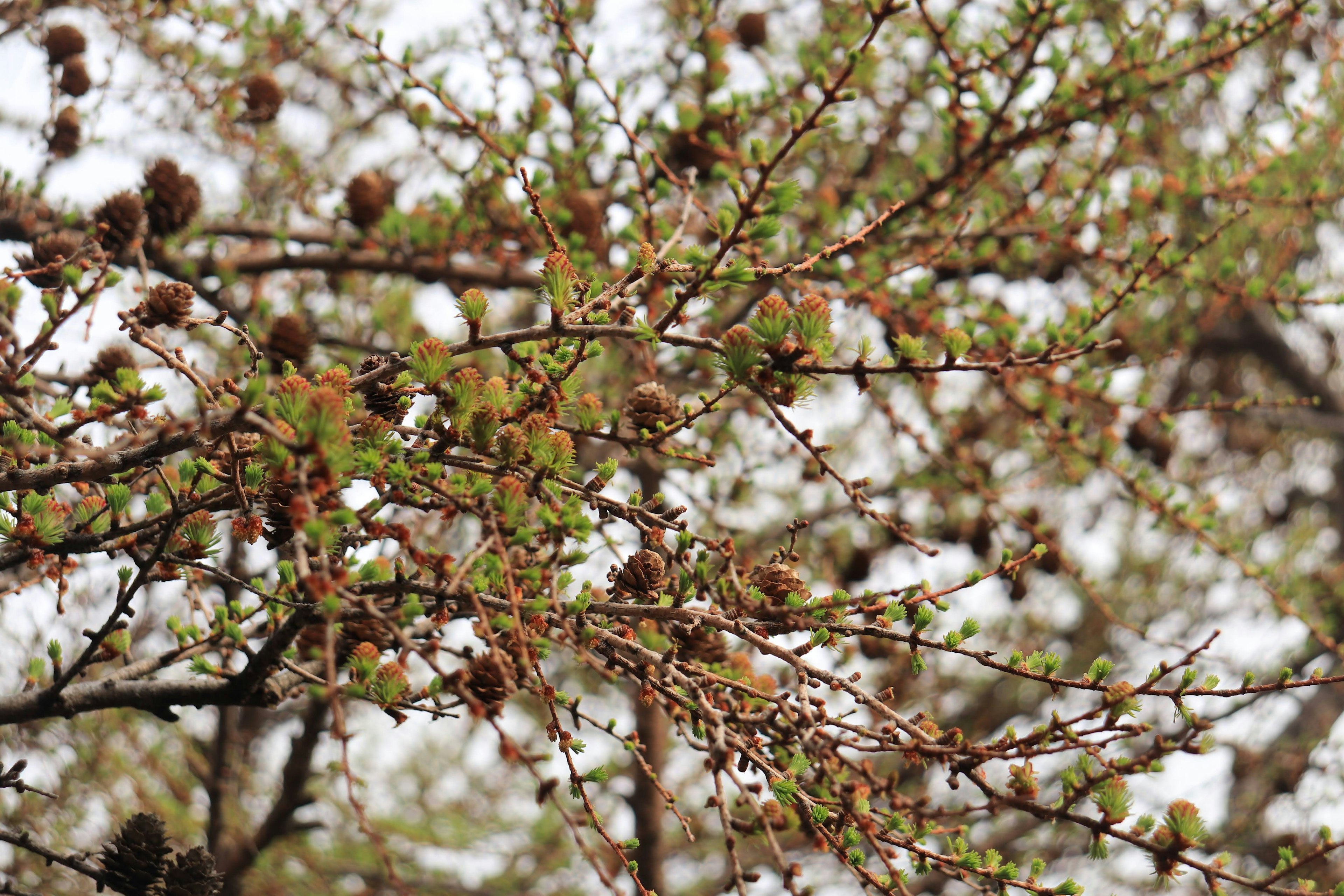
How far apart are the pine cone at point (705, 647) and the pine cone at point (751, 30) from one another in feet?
10.4

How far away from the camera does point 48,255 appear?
2.59 metres

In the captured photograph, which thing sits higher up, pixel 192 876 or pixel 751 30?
pixel 751 30

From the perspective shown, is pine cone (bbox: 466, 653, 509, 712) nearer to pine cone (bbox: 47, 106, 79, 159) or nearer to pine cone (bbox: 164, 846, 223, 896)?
pine cone (bbox: 164, 846, 223, 896)

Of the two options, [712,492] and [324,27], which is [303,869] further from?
[324,27]

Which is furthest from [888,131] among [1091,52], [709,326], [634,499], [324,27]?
[634,499]

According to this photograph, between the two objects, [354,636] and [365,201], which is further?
[365,201]

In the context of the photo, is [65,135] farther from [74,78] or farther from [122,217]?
[122,217]

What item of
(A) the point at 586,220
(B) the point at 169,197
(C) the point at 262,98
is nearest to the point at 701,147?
(A) the point at 586,220

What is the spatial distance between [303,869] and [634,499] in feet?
17.6

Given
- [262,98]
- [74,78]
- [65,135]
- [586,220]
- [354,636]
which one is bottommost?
[354,636]

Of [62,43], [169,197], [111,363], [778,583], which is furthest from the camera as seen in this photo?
[62,43]

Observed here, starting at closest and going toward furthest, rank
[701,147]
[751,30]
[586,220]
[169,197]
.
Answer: [169,197] → [586,220] → [701,147] → [751,30]

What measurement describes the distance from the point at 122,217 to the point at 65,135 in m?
0.79

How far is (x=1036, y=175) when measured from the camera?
4055mm
